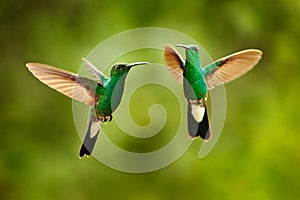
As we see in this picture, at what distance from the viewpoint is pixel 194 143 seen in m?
1.12

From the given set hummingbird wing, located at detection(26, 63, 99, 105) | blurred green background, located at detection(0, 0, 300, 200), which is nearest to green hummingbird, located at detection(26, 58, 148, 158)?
hummingbird wing, located at detection(26, 63, 99, 105)

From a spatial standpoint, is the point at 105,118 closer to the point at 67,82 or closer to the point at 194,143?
the point at 67,82

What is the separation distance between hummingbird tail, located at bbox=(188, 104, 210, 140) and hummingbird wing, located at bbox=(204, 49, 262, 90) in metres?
0.01

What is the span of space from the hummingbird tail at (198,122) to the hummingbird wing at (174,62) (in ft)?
0.05

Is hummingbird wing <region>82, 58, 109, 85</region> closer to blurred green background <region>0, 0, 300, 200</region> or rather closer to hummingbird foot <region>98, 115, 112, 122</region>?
hummingbird foot <region>98, 115, 112, 122</region>

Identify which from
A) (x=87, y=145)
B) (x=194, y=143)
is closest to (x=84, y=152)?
(x=87, y=145)

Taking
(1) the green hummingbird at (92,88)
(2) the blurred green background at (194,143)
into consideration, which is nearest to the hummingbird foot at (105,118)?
(1) the green hummingbird at (92,88)

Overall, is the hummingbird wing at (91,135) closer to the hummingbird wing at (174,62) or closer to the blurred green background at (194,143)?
the hummingbird wing at (174,62)

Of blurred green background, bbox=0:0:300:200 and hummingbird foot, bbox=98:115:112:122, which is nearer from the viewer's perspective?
hummingbird foot, bbox=98:115:112:122

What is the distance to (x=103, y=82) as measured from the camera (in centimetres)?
26

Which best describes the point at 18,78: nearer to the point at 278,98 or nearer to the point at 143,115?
the point at 143,115

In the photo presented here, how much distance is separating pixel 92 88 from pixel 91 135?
22 mm

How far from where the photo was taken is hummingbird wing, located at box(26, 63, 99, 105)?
0.24m

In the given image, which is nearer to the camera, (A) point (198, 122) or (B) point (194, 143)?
(A) point (198, 122)
